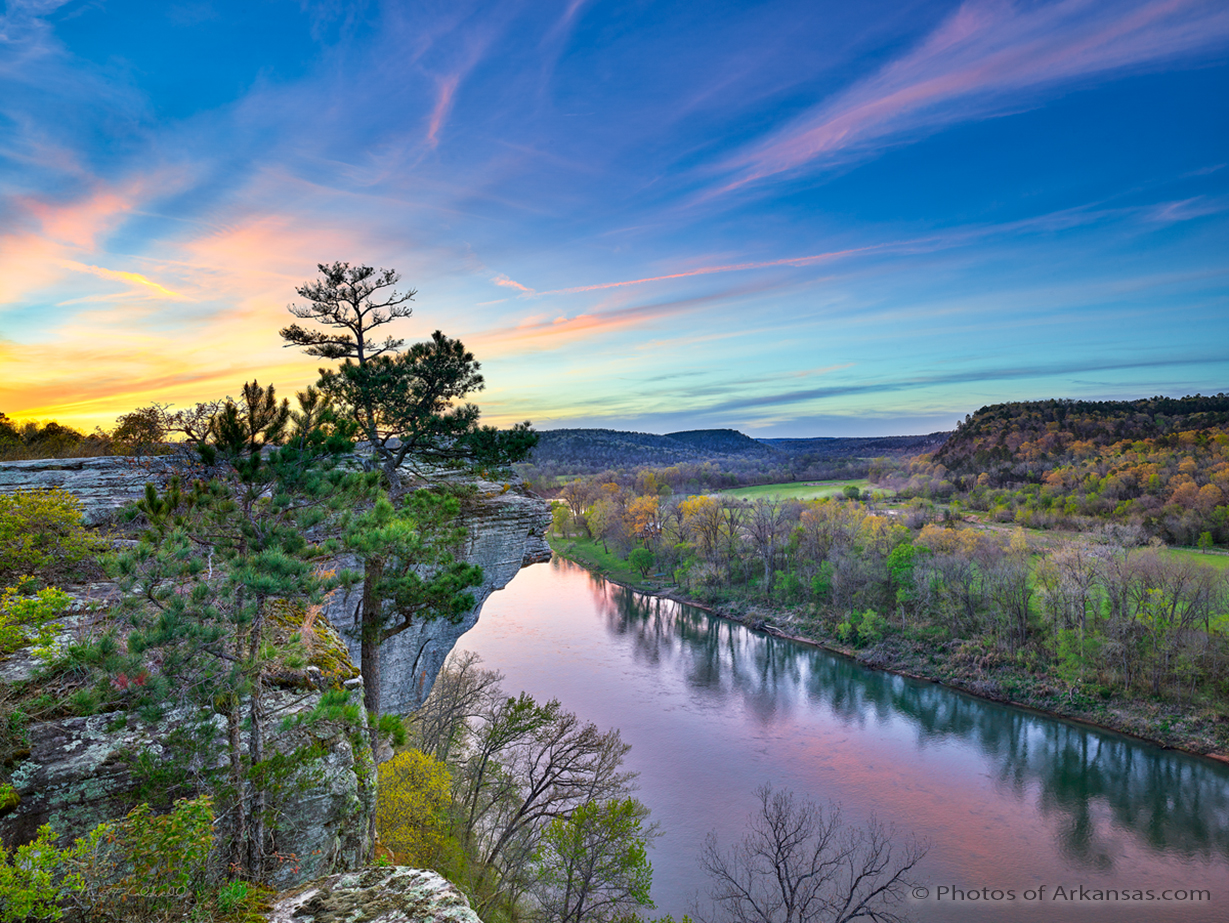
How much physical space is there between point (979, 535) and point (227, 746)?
43435 millimetres

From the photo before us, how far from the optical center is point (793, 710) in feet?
88.6

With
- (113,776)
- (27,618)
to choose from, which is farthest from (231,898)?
(27,618)

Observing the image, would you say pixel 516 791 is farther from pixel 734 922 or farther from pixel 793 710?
pixel 793 710

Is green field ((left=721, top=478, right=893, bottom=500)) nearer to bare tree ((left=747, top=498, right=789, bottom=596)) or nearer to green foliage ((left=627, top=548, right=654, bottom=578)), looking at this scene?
bare tree ((left=747, top=498, right=789, bottom=596))

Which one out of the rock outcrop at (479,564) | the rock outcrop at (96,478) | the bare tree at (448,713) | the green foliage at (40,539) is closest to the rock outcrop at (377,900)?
the green foliage at (40,539)

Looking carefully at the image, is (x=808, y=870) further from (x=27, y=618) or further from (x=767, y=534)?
(x=767, y=534)

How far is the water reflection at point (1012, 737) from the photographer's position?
1856cm

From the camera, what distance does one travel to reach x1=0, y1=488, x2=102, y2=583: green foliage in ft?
22.3

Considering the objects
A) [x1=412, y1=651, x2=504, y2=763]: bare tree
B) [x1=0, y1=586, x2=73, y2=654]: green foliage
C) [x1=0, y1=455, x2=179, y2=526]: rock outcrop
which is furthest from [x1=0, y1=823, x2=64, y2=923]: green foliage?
[x1=412, y1=651, x2=504, y2=763]: bare tree

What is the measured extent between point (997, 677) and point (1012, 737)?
5.35 m

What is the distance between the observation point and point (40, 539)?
283 inches

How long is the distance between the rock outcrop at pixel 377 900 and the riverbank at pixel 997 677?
103ft

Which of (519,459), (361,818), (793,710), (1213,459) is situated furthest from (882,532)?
(361,818)

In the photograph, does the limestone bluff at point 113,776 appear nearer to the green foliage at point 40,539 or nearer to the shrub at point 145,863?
the shrub at point 145,863
